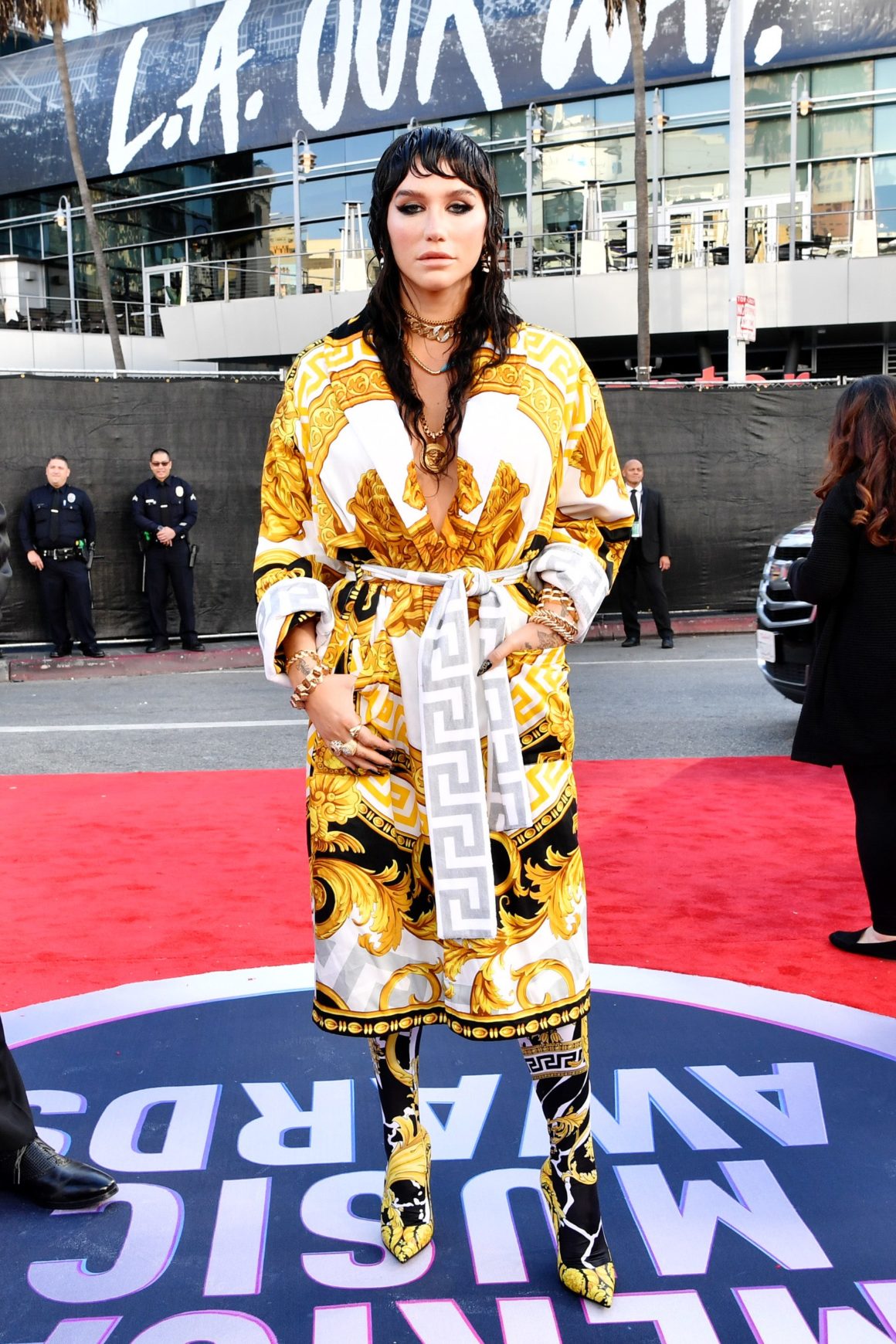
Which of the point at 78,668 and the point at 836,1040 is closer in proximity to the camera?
the point at 836,1040

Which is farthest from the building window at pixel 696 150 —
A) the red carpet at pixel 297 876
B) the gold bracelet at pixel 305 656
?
the gold bracelet at pixel 305 656

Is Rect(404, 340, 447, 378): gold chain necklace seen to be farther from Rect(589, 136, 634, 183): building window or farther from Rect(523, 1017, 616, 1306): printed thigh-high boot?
Rect(589, 136, 634, 183): building window

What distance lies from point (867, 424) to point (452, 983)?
2.48 m

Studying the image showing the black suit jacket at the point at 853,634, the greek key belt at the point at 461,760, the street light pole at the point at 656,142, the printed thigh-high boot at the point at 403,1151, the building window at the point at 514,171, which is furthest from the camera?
the building window at the point at 514,171

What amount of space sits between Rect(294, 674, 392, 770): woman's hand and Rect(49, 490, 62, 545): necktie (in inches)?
399

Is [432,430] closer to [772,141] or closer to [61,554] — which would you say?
[61,554]

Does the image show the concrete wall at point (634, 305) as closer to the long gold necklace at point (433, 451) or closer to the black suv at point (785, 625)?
the black suv at point (785, 625)

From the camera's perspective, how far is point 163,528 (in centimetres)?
1227

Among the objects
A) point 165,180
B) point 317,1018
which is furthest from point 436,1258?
point 165,180

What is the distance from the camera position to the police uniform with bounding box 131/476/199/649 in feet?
40.6

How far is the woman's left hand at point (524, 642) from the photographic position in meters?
2.37

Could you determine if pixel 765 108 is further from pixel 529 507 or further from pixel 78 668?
pixel 529 507

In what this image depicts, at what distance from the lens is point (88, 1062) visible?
3.45 metres

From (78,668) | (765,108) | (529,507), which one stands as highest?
(765,108)
